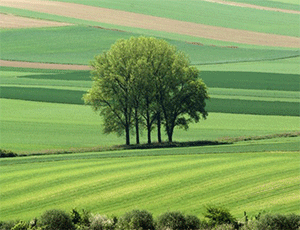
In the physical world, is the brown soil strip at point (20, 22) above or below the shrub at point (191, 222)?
above

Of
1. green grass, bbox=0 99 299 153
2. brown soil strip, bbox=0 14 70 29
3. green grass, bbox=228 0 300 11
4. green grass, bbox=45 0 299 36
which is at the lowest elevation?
green grass, bbox=0 99 299 153

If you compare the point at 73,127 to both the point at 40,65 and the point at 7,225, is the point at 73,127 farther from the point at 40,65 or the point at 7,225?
the point at 7,225

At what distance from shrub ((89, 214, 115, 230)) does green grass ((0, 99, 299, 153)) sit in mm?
34459

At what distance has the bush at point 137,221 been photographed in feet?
A: 115

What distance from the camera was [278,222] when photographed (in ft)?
111

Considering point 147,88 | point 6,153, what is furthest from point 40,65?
point 6,153

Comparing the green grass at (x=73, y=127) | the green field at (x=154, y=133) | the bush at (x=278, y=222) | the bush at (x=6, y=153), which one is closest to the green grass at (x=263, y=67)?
the green field at (x=154, y=133)

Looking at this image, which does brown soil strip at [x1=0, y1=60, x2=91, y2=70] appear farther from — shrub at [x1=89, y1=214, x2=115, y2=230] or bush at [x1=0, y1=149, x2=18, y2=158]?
shrub at [x1=89, y1=214, x2=115, y2=230]

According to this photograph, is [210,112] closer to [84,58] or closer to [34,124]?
[34,124]

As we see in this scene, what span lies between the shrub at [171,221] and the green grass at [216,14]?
414 ft

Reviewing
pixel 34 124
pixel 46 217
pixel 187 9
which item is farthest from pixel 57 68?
pixel 46 217

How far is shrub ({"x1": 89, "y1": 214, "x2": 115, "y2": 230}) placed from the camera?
1398 inches

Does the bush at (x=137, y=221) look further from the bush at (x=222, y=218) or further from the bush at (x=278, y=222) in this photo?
the bush at (x=278, y=222)

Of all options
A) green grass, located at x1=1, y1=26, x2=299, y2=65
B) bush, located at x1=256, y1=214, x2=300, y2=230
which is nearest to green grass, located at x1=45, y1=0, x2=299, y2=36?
green grass, located at x1=1, y1=26, x2=299, y2=65
